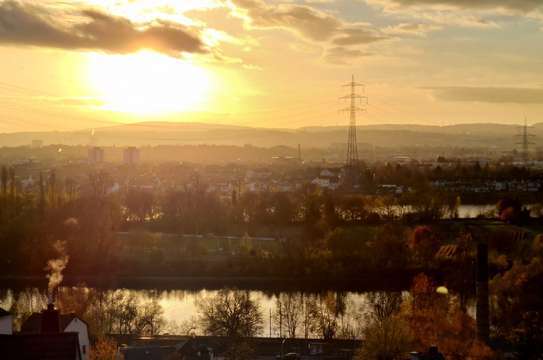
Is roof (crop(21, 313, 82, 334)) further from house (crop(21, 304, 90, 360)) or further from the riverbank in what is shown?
the riverbank

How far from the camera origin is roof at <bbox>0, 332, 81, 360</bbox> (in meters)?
6.23

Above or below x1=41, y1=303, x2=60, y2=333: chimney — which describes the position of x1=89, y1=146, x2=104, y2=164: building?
below

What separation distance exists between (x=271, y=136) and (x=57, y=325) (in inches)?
4623

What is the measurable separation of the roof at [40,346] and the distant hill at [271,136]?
10351cm

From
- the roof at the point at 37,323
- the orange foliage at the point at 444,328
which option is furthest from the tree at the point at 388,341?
the roof at the point at 37,323

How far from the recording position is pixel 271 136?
124 meters

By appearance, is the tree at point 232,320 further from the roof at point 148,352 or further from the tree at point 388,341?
the tree at point 388,341

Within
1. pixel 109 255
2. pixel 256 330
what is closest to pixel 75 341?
pixel 256 330

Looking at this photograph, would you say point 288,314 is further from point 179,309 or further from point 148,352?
point 148,352

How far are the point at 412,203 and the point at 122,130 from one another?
91.6m

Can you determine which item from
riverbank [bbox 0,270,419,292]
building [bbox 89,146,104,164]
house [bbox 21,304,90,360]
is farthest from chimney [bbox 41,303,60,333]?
building [bbox 89,146,104,164]

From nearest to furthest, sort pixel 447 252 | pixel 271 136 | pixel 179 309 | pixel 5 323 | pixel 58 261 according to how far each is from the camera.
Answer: pixel 5 323 → pixel 179 309 → pixel 58 261 → pixel 447 252 → pixel 271 136

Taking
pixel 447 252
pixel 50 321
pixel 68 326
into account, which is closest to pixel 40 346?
pixel 50 321

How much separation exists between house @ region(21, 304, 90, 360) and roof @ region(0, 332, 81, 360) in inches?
27.1
